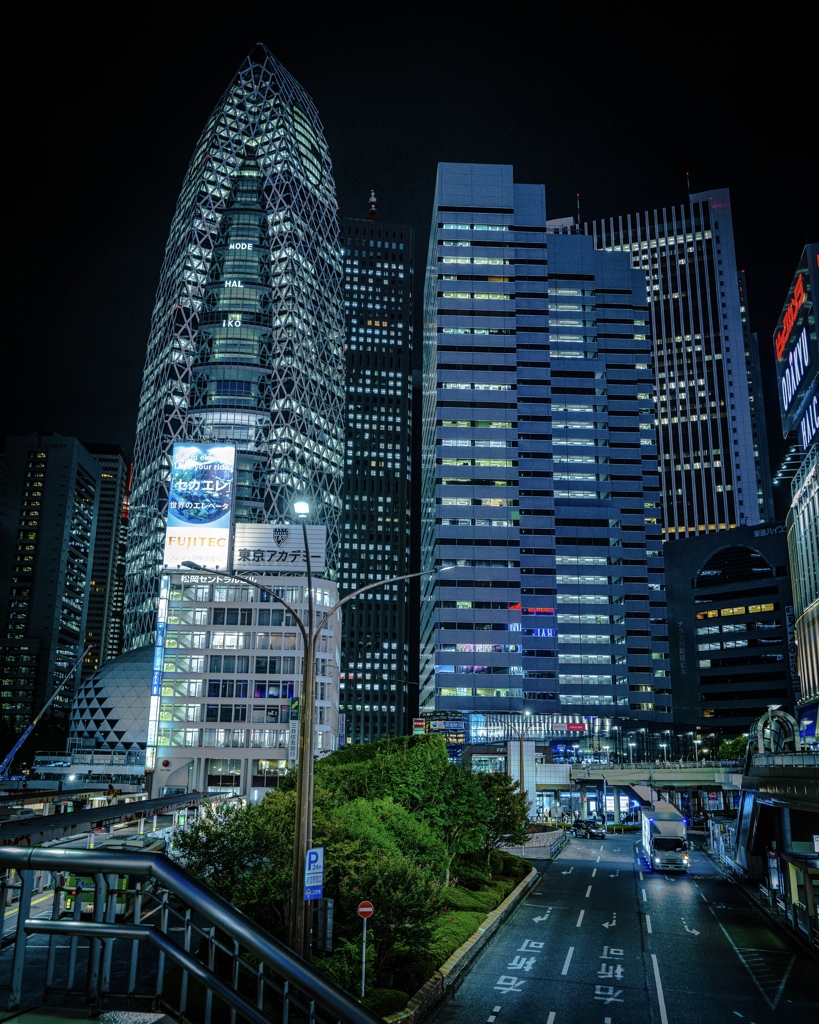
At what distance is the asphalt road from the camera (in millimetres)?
25000

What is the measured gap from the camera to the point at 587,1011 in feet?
81.4

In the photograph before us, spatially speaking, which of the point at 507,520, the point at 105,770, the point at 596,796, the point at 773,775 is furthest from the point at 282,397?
the point at 773,775

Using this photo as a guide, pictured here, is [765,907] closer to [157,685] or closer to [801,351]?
[801,351]

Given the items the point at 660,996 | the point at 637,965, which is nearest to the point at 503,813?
the point at 637,965

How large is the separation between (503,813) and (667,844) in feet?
40.6

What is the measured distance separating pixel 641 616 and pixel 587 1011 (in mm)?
157576

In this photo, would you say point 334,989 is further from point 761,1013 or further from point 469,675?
point 469,675

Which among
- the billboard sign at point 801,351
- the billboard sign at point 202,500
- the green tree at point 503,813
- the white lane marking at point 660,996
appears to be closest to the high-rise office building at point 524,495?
the billboard sign at point 202,500

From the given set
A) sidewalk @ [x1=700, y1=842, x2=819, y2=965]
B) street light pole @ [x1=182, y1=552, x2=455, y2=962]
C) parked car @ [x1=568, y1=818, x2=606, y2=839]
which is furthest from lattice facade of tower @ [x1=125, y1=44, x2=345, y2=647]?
street light pole @ [x1=182, y1=552, x2=455, y2=962]

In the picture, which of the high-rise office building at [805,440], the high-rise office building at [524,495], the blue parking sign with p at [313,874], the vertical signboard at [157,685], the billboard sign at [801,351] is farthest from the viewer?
the high-rise office building at [524,495]

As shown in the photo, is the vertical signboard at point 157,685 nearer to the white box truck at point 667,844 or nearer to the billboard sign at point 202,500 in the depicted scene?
the billboard sign at point 202,500

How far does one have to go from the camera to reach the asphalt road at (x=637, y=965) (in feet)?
82.0

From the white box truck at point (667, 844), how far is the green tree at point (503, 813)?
29.8ft

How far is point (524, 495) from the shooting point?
168750 millimetres
